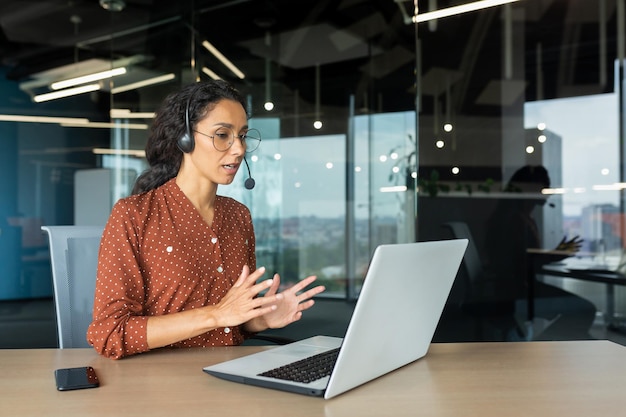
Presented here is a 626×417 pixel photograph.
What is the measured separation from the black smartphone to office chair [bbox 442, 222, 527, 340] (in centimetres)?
374

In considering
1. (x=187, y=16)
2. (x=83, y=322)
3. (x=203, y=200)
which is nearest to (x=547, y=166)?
(x=187, y=16)

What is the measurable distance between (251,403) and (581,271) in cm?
409

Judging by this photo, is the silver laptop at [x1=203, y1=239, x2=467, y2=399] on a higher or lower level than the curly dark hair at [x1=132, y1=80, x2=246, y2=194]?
lower

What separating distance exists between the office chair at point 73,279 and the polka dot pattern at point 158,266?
0.29 meters

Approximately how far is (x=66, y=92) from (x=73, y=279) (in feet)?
11.4

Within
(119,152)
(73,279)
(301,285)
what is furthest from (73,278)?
(119,152)

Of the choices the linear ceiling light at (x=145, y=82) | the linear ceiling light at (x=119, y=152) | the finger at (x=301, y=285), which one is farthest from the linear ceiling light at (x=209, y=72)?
the finger at (x=301, y=285)

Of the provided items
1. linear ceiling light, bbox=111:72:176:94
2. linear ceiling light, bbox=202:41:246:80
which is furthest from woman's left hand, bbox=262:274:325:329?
linear ceiling light, bbox=111:72:176:94

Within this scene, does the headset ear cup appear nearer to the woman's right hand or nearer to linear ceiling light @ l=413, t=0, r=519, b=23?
the woman's right hand

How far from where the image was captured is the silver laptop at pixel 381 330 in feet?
3.52

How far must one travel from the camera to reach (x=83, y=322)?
1934 mm

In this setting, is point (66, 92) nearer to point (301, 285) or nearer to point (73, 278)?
point (73, 278)

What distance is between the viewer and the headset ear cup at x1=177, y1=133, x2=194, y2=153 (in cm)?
188

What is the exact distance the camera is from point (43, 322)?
4.92 metres
